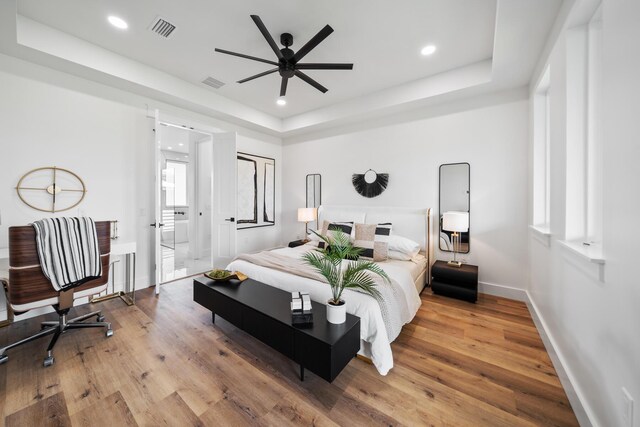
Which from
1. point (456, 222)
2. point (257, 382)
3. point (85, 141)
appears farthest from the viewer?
point (456, 222)

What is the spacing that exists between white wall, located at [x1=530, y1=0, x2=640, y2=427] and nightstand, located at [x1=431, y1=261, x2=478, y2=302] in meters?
1.35

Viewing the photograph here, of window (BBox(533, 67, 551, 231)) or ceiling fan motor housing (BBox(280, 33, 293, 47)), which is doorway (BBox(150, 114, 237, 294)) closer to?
ceiling fan motor housing (BBox(280, 33, 293, 47))

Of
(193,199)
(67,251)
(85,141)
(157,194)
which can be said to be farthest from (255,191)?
(67,251)

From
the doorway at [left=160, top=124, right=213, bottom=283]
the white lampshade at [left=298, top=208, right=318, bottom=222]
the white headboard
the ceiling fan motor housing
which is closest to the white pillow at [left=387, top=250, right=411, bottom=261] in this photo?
the white headboard

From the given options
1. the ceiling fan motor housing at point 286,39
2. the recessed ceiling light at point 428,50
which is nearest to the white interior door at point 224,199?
the ceiling fan motor housing at point 286,39

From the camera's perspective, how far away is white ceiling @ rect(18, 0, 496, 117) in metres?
2.20

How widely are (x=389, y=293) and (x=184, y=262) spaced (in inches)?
181

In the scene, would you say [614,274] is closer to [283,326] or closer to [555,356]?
[555,356]

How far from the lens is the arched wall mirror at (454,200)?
11.0 ft

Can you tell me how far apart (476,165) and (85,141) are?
5084 millimetres

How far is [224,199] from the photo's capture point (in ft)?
14.1

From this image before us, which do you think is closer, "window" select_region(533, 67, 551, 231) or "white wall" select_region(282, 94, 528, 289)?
"window" select_region(533, 67, 551, 231)

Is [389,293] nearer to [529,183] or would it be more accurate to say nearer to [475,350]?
[475,350]

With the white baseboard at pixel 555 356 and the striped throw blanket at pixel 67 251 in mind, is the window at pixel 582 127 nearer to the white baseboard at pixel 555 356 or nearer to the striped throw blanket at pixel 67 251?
the white baseboard at pixel 555 356
